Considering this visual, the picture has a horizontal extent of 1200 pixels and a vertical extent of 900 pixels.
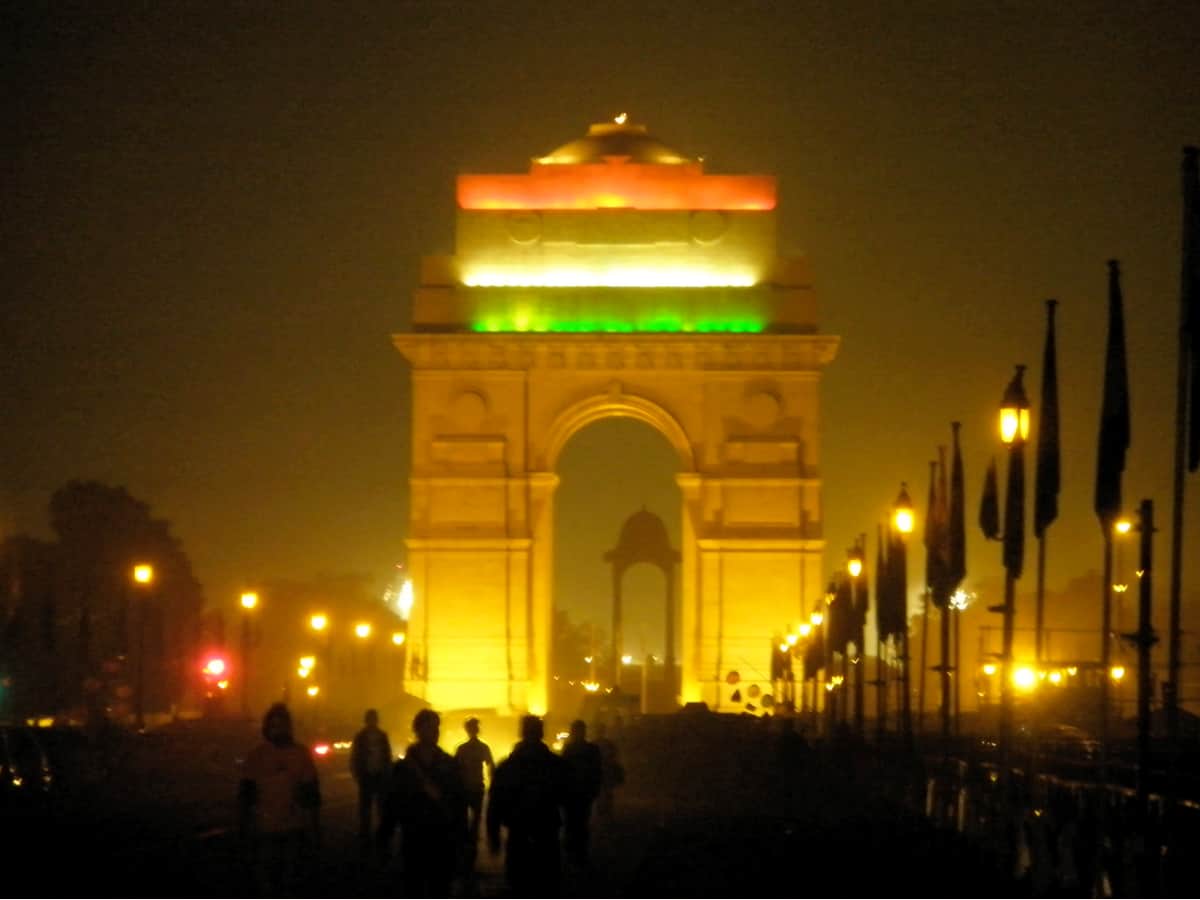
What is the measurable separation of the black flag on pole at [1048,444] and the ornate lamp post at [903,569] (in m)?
7.82

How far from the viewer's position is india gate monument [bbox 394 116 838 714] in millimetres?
75000

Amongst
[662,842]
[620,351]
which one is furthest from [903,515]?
[620,351]

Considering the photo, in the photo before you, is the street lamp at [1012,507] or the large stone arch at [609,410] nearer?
the street lamp at [1012,507]

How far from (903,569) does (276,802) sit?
2387cm

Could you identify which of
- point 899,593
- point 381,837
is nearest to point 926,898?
point 381,837

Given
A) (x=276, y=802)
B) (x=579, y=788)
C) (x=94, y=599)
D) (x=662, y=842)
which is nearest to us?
(x=276, y=802)

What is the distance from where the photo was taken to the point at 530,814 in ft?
64.9

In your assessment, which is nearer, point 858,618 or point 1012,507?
point 1012,507

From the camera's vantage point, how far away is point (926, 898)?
20.7 m

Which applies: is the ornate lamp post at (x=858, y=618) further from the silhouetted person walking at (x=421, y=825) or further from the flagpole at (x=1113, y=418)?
the silhouetted person walking at (x=421, y=825)

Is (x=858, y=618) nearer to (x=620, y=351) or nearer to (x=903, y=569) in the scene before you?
(x=903, y=569)

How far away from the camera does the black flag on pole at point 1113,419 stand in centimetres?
2605

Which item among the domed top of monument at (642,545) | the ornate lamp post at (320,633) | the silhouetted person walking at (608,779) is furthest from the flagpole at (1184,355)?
the domed top of monument at (642,545)

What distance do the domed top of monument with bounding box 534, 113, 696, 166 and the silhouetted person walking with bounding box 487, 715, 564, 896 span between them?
60.1 meters
